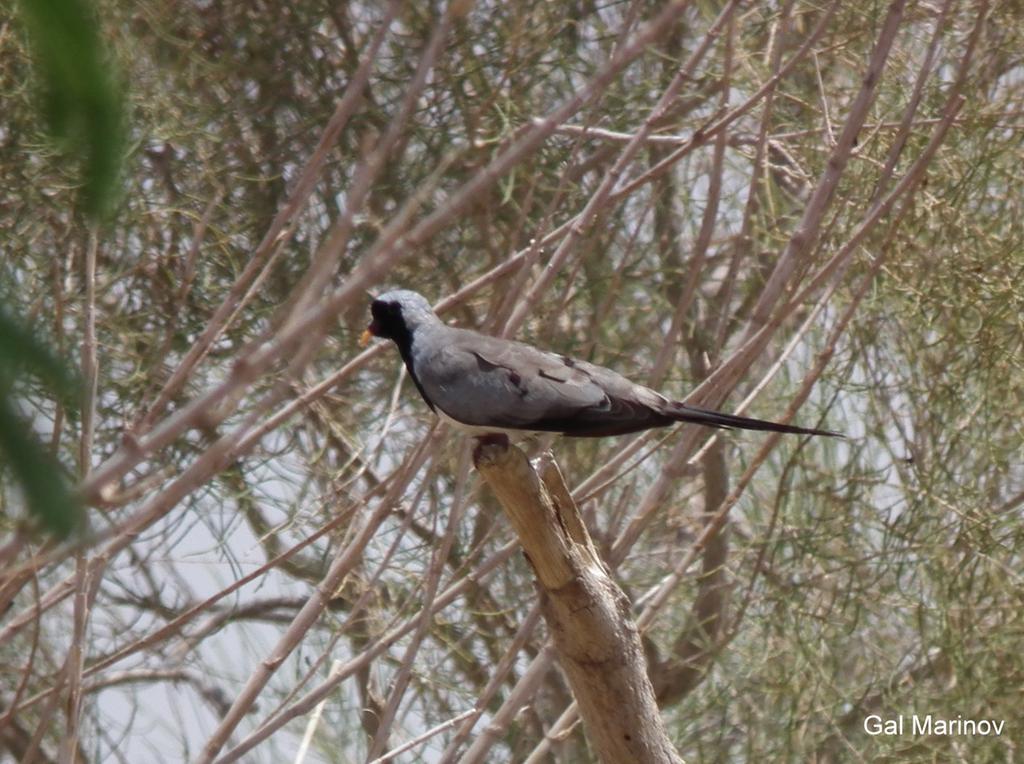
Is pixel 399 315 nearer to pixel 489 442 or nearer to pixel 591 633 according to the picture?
pixel 489 442

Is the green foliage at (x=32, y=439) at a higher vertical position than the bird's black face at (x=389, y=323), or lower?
lower

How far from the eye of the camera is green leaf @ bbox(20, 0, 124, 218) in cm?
52

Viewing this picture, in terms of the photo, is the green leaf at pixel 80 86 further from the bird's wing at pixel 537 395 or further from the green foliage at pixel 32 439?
the bird's wing at pixel 537 395

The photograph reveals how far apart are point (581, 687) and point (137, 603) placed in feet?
6.57

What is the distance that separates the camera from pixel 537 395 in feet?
6.06

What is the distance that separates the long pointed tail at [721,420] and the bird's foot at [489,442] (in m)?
0.22

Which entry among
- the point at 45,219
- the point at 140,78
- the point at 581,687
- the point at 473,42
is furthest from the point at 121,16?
the point at 581,687

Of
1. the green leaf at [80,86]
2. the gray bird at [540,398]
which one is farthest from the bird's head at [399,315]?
the green leaf at [80,86]

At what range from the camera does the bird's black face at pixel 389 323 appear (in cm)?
219

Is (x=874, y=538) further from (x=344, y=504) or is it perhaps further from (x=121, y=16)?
A: (x=121, y=16)

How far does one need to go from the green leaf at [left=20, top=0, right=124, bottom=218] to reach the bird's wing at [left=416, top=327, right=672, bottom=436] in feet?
4.35

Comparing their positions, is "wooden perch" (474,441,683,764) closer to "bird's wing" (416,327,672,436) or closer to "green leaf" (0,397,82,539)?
"bird's wing" (416,327,672,436)

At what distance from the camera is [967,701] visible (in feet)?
9.29

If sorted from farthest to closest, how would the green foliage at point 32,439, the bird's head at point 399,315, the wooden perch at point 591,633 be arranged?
1. the bird's head at point 399,315
2. the wooden perch at point 591,633
3. the green foliage at point 32,439
